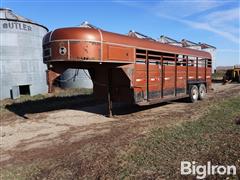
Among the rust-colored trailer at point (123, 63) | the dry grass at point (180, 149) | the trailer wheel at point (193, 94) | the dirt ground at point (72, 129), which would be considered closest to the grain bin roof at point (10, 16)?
the dirt ground at point (72, 129)

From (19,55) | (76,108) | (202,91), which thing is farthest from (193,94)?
(19,55)

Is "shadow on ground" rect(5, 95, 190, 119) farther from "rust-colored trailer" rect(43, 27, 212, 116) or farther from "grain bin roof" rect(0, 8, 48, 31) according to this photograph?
"grain bin roof" rect(0, 8, 48, 31)

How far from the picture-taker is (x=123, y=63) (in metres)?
9.83

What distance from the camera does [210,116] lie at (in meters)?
9.05

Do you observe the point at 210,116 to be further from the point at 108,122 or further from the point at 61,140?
the point at 61,140

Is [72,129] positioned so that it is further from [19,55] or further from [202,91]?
[19,55]

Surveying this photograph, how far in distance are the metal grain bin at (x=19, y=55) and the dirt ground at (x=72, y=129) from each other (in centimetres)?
689

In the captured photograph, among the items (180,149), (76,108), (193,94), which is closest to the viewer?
(180,149)

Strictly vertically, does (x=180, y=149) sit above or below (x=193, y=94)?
below

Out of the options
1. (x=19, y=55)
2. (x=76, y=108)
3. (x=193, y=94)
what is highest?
(x=19, y=55)

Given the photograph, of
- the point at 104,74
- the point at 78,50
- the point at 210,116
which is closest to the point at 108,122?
the point at 104,74

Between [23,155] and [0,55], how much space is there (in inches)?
540

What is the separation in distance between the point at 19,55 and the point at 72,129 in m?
12.5

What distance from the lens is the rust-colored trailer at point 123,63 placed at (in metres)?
8.79
